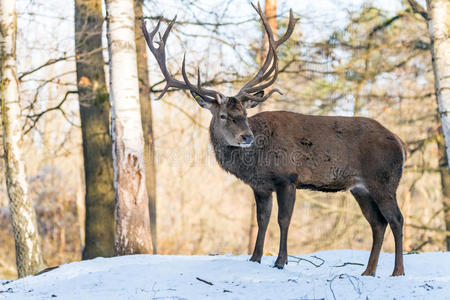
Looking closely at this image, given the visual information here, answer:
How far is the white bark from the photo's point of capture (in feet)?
24.6

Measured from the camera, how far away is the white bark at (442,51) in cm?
751

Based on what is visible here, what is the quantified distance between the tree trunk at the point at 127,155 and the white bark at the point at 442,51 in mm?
4200

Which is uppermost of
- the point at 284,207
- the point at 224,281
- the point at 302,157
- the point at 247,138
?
the point at 247,138

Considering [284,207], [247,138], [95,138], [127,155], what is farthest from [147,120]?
[284,207]

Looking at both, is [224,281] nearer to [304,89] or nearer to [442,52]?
[442,52]

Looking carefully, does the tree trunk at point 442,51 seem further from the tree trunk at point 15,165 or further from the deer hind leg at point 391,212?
the tree trunk at point 15,165

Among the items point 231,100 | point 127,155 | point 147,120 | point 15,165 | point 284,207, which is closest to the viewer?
point 284,207

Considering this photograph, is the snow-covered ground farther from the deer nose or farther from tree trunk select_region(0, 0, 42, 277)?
tree trunk select_region(0, 0, 42, 277)

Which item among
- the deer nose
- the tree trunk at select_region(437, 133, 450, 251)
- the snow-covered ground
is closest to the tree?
the snow-covered ground

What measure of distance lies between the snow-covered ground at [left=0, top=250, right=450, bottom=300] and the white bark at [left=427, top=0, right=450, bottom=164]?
6.89ft

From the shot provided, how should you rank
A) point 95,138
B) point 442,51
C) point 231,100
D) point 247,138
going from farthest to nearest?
1. point 95,138
2. point 442,51
3. point 231,100
4. point 247,138

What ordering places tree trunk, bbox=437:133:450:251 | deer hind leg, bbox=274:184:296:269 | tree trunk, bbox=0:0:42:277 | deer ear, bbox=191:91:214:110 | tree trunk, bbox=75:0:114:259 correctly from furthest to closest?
tree trunk, bbox=437:133:450:251 → tree trunk, bbox=75:0:114:259 → tree trunk, bbox=0:0:42:277 → deer ear, bbox=191:91:214:110 → deer hind leg, bbox=274:184:296:269

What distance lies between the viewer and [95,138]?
980 cm

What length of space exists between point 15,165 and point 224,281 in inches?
157
